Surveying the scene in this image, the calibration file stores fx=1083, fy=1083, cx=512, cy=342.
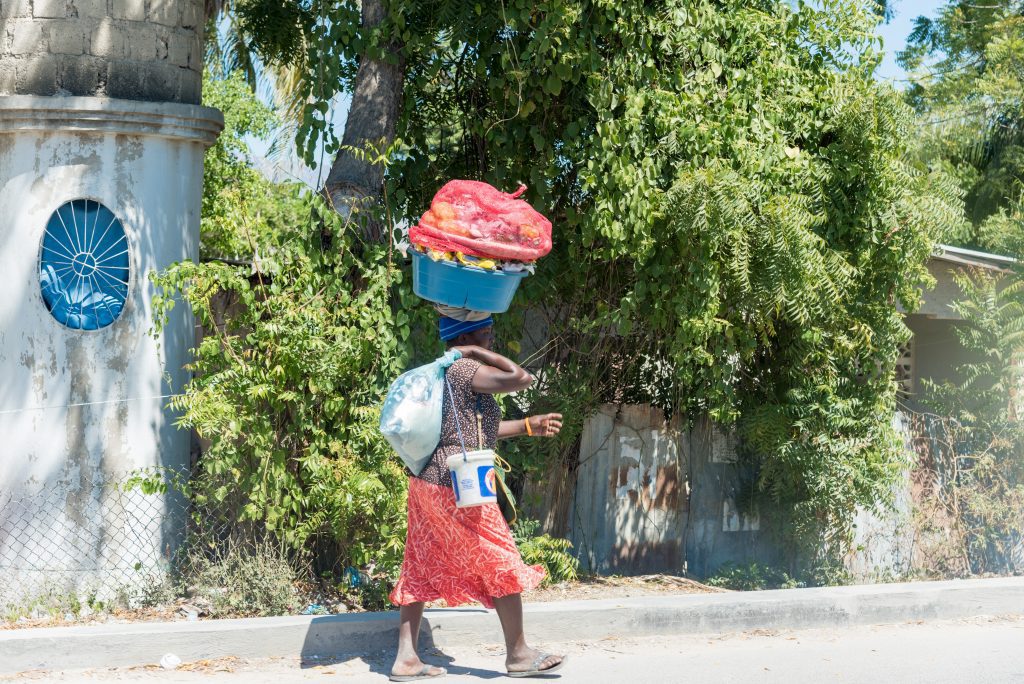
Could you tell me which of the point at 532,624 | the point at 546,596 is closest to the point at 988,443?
the point at 546,596

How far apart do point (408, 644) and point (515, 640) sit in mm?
515

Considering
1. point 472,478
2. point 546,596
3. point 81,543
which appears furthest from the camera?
point 546,596

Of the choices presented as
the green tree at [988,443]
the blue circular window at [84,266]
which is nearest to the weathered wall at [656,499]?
the green tree at [988,443]

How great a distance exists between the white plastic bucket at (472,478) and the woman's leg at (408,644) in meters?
0.64

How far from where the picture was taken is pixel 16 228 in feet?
22.4

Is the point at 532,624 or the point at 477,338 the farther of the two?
the point at 532,624

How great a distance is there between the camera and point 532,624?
6.00 metres

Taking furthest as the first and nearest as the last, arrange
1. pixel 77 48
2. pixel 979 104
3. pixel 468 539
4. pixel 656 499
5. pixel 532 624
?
pixel 979 104 → pixel 656 499 → pixel 77 48 → pixel 532 624 → pixel 468 539

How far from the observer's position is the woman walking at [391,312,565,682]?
198 inches

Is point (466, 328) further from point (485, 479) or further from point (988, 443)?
point (988, 443)

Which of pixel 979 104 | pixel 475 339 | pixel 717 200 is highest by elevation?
pixel 979 104

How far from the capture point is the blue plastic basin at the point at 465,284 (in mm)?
5066

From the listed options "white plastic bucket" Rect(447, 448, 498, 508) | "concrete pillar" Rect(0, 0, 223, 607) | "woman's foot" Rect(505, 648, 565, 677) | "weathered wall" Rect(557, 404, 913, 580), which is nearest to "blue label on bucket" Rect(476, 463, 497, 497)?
"white plastic bucket" Rect(447, 448, 498, 508)

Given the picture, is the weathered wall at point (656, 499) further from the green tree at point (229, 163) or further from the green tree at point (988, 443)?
the green tree at point (229, 163)
